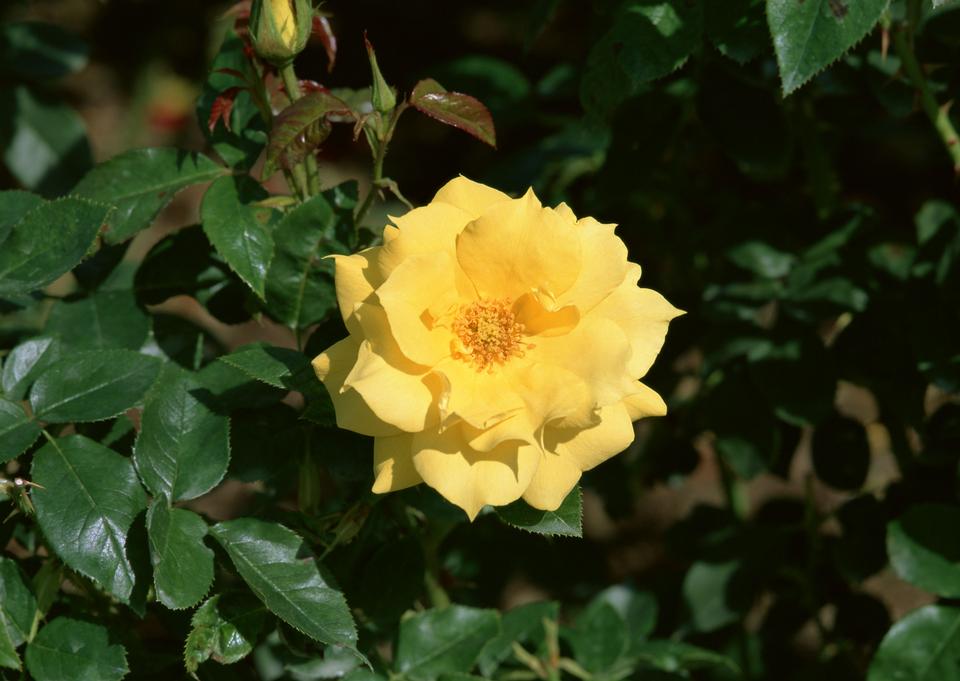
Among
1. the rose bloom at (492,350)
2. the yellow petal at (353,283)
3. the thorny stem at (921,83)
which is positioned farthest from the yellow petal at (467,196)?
the thorny stem at (921,83)

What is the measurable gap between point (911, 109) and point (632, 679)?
3.25 feet

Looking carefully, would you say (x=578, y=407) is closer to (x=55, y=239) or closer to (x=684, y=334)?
(x=55, y=239)

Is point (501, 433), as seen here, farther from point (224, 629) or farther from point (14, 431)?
point (14, 431)

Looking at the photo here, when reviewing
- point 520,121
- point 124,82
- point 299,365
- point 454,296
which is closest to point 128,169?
point 299,365

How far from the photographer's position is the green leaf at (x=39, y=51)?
2037mm

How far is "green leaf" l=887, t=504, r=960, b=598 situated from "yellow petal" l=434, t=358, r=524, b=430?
769 mm

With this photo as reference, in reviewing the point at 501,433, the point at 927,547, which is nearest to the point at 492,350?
the point at 501,433

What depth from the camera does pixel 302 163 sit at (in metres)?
1.40

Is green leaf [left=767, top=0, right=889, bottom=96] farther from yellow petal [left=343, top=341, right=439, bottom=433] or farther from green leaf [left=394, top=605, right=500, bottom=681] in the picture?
green leaf [left=394, top=605, right=500, bottom=681]

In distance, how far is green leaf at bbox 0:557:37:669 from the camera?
1272mm

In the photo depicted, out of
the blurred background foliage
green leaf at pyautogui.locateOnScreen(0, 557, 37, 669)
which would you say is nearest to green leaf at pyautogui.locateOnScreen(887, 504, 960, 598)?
the blurred background foliage

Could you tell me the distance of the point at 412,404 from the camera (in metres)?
1.10

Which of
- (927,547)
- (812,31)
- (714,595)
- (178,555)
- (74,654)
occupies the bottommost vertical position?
(714,595)

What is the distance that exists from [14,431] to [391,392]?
0.48 metres
